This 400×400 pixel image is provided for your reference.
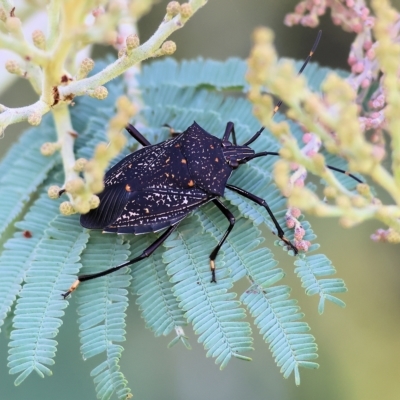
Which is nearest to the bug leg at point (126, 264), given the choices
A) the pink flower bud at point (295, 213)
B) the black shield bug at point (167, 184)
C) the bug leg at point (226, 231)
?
the black shield bug at point (167, 184)

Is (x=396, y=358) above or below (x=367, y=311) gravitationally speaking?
below

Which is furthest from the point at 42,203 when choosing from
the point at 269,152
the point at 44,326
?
the point at 269,152

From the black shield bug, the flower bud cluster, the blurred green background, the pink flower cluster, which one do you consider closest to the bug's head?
the black shield bug

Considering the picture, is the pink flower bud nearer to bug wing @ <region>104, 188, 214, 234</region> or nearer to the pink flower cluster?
the pink flower cluster

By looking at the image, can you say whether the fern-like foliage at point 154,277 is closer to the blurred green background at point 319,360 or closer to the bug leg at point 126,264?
the bug leg at point 126,264

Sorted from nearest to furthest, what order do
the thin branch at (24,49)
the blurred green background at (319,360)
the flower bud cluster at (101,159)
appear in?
the flower bud cluster at (101,159) → the thin branch at (24,49) → the blurred green background at (319,360)

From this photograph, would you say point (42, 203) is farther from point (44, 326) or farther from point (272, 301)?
point (272, 301)
